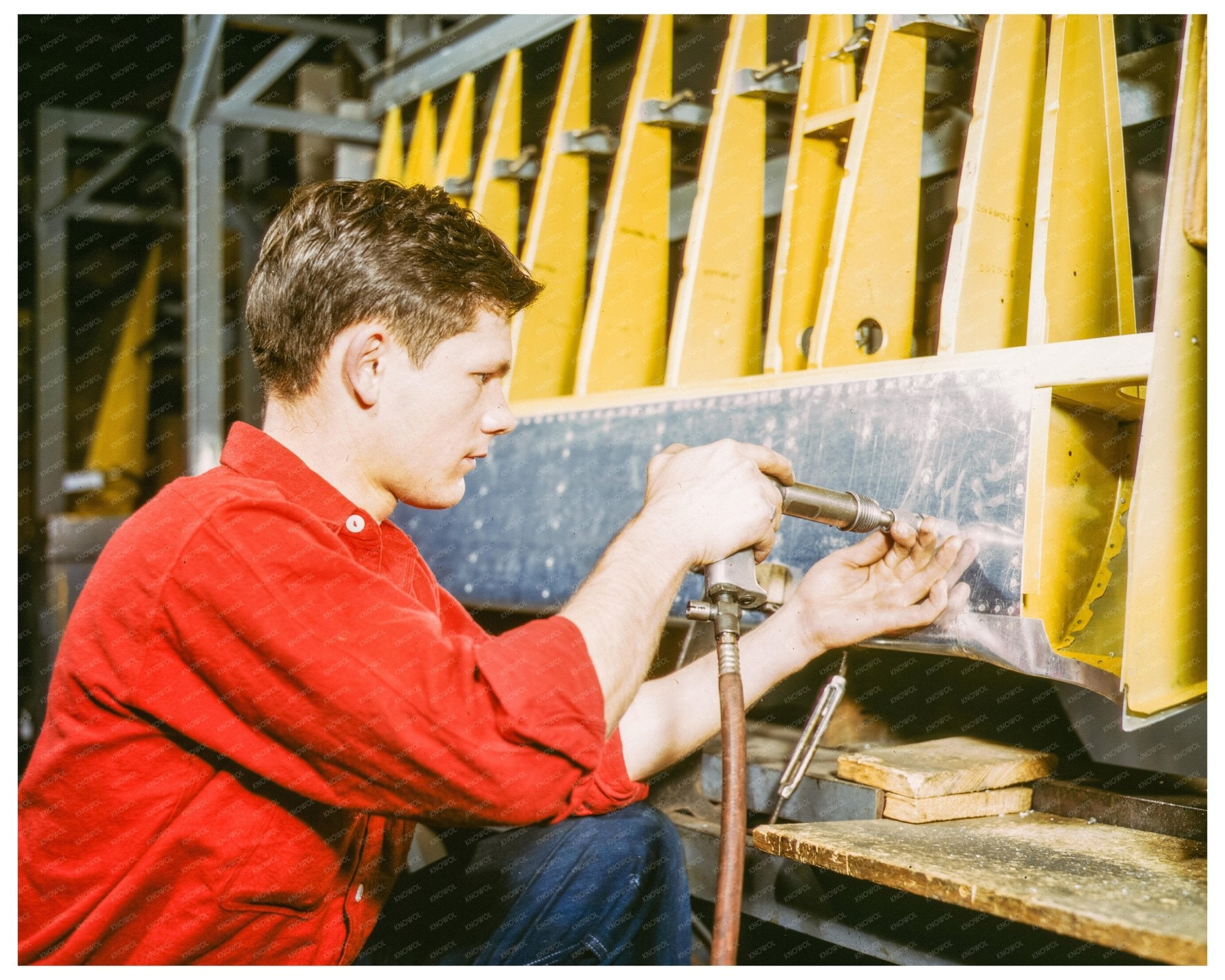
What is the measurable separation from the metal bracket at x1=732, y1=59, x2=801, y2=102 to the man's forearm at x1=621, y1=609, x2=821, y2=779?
149cm

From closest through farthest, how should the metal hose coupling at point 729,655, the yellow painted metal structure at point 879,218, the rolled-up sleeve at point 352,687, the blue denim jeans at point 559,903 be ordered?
1. the rolled-up sleeve at point 352,687
2. the metal hose coupling at point 729,655
3. the blue denim jeans at point 559,903
4. the yellow painted metal structure at point 879,218

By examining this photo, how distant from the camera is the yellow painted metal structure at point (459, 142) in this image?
3646 mm

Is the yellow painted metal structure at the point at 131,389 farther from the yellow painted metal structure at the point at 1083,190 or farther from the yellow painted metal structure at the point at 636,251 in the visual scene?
the yellow painted metal structure at the point at 1083,190

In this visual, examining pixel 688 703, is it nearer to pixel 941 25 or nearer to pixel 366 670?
pixel 366 670

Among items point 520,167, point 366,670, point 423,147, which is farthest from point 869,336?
point 423,147

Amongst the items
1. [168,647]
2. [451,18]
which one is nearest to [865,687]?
[168,647]

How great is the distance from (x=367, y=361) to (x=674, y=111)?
1.69 metres

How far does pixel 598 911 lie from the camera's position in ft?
5.73

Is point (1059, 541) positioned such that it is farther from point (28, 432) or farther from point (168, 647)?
point (28, 432)

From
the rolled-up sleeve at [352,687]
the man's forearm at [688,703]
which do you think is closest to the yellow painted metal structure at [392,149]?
the man's forearm at [688,703]

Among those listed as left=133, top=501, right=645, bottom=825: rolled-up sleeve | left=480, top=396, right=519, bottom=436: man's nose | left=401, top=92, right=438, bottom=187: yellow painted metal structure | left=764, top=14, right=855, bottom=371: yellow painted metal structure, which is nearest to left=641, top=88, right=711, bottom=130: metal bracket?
left=764, top=14, right=855, bottom=371: yellow painted metal structure

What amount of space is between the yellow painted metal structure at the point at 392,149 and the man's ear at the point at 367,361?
99.7 inches

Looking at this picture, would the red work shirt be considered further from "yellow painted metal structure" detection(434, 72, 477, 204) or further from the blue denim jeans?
"yellow painted metal structure" detection(434, 72, 477, 204)

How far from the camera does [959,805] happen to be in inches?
65.2
